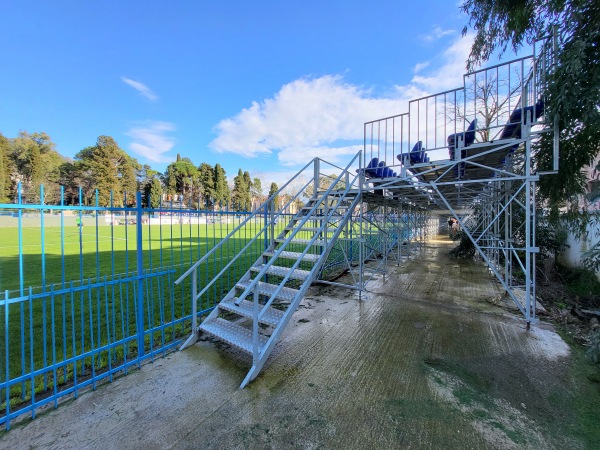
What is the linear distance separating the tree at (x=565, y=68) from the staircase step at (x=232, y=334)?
4615mm

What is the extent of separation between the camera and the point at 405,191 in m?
6.38

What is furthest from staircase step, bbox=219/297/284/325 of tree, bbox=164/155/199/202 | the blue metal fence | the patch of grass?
tree, bbox=164/155/199/202

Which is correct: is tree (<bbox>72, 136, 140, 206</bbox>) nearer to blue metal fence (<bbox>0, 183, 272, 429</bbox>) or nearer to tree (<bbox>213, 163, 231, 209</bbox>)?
tree (<bbox>213, 163, 231, 209</bbox>)

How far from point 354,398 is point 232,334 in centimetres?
152

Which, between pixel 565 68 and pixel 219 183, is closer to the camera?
pixel 565 68

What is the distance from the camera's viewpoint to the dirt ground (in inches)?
76.1

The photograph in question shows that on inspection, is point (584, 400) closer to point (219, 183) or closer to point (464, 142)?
point (464, 142)

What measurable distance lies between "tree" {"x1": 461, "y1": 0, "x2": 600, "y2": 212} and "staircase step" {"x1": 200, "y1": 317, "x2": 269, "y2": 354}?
4615 mm

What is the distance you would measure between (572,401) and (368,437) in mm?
1960

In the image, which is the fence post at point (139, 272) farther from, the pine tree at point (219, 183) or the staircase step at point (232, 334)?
the pine tree at point (219, 183)

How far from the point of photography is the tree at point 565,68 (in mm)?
3082

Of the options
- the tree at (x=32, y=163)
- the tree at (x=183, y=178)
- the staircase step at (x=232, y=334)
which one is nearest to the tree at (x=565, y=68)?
the staircase step at (x=232, y=334)

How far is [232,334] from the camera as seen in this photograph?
3.13 metres

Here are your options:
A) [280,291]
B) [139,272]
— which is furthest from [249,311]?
[139,272]
